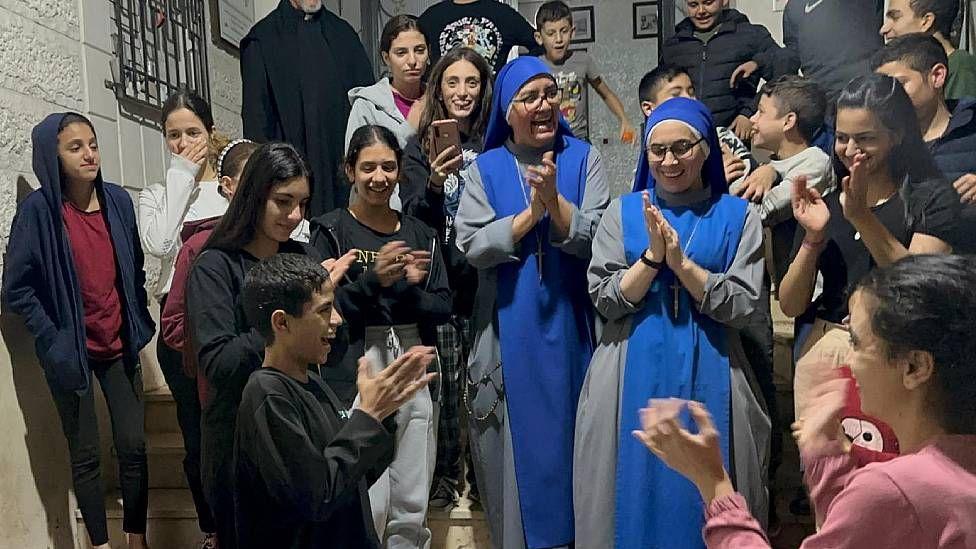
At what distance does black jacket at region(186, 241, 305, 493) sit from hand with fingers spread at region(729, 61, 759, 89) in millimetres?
2090

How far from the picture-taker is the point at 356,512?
145 centimetres

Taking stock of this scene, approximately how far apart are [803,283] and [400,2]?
411 cm

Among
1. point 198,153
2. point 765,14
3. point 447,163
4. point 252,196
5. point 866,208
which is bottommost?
point 866,208

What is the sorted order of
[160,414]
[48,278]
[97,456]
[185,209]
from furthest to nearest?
[160,414] < [185,209] < [97,456] < [48,278]

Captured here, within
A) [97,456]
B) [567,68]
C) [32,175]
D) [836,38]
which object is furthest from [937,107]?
[32,175]

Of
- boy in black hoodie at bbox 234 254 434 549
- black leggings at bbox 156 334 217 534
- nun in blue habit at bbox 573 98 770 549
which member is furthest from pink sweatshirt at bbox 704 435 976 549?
black leggings at bbox 156 334 217 534

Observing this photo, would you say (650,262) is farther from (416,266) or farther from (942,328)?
(942,328)

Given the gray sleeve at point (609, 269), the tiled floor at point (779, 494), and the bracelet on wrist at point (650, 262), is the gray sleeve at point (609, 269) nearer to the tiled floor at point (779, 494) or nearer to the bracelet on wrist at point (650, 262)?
the bracelet on wrist at point (650, 262)

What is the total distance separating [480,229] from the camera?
84.9 inches

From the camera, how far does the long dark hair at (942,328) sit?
0.87m

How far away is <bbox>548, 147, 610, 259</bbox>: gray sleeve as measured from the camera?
2.10 metres

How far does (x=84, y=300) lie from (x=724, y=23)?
2.51m

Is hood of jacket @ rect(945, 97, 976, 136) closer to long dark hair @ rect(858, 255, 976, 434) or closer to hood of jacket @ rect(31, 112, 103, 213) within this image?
long dark hair @ rect(858, 255, 976, 434)

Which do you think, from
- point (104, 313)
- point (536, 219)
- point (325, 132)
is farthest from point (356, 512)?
point (325, 132)
